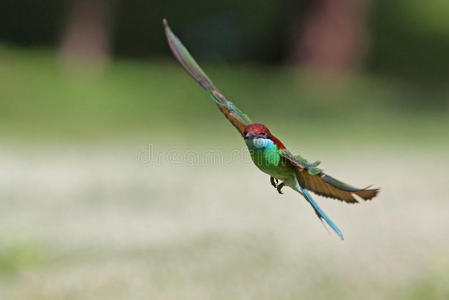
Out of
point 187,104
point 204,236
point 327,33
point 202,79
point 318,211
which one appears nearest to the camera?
point 318,211

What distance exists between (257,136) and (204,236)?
4.35 meters

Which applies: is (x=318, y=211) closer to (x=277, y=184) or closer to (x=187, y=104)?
(x=277, y=184)

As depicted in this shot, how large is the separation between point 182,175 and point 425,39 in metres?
18.7

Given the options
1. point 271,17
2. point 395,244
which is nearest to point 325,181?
point 395,244

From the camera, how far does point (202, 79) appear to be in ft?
3.43

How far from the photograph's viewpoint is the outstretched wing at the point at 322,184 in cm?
89

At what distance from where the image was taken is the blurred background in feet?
14.0

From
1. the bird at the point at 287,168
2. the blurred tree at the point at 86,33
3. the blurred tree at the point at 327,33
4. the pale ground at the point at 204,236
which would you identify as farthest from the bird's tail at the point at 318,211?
the blurred tree at the point at 86,33

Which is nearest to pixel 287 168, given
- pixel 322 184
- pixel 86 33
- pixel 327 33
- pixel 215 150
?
pixel 322 184

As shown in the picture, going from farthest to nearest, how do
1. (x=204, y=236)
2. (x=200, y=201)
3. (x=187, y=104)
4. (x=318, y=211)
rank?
(x=187, y=104) → (x=200, y=201) → (x=204, y=236) → (x=318, y=211)

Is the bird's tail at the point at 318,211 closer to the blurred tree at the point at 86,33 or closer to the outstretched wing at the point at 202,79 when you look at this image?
the outstretched wing at the point at 202,79

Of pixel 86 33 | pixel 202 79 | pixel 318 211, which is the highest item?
pixel 86 33

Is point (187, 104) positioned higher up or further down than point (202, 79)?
higher up

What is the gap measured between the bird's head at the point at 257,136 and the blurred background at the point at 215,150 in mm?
834
